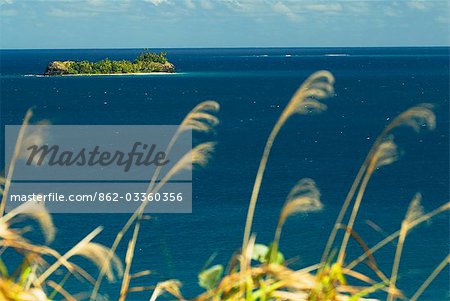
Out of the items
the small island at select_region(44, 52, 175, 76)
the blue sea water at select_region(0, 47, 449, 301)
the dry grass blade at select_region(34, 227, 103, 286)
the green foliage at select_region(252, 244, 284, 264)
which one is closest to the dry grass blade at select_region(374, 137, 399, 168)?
the blue sea water at select_region(0, 47, 449, 301)

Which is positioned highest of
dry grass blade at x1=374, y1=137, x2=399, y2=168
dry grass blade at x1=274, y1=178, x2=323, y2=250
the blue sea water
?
dry grass blade at x1=374, y1=137, x2=399, y2=168

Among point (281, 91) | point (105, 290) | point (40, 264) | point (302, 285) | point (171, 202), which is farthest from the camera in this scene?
point (281, 91)

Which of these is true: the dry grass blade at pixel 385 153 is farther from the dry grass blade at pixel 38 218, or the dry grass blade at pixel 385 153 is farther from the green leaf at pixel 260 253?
the dry grass blade at pixel 38 218

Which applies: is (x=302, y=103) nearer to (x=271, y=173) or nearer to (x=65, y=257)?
(x=65, y=257)

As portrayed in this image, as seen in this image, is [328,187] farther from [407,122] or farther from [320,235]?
[407,122]

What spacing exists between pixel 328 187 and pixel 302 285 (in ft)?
145

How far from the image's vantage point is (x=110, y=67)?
157 m

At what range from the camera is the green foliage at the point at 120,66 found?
6083 inches

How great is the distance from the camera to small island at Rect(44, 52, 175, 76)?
154 metres

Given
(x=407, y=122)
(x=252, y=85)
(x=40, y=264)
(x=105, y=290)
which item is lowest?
(x=252, y=85)

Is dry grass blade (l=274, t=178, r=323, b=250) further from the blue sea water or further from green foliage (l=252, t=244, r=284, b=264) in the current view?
the blue sea water

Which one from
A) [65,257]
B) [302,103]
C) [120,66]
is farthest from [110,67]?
[302,103]

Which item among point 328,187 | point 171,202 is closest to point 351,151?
point 328,187

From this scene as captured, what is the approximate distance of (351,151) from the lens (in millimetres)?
60156
